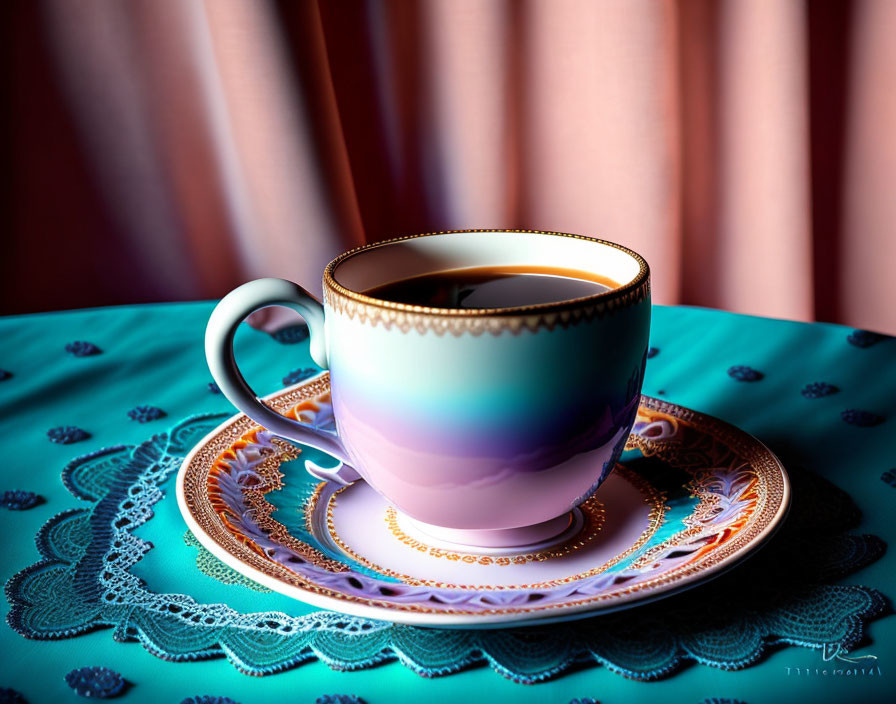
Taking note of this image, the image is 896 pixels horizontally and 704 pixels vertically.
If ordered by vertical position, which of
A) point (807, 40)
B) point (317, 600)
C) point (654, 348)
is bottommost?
point (654, 348)

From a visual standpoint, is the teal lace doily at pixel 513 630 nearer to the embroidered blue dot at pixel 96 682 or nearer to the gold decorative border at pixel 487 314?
the embroidered blue dot at pixel 96 682

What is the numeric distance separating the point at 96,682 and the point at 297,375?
0.37 metres

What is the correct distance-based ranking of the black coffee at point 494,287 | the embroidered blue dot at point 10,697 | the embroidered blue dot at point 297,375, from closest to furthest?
the embroidered blue dot at point 10,697 → the black coffee at point 494,287 → the embroidered blue dot at point 297,375

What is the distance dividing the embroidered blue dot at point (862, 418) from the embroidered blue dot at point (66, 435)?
1.71 ft

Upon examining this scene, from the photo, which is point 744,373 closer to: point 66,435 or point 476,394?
point 476,394

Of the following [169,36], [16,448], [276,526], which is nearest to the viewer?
[276,526]

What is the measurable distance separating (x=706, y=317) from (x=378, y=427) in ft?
1.53

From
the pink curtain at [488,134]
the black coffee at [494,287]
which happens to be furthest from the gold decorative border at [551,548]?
the pink curtain at [488,134]

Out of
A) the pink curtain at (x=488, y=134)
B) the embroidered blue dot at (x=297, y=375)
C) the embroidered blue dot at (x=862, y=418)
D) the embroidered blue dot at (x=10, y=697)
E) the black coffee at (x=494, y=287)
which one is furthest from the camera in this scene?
the pink curtain at (x=488, y=134)

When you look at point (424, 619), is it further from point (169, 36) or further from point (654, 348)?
point (169, 36)

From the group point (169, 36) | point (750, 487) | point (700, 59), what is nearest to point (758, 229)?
point (700, 59)

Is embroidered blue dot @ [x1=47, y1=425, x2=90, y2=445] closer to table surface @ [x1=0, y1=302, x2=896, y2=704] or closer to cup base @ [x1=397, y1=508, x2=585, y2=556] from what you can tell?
table surface @ [x1=0, y1=302, x2=896, y2=704]

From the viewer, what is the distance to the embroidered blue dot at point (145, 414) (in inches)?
25.9

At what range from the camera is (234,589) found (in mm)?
441
